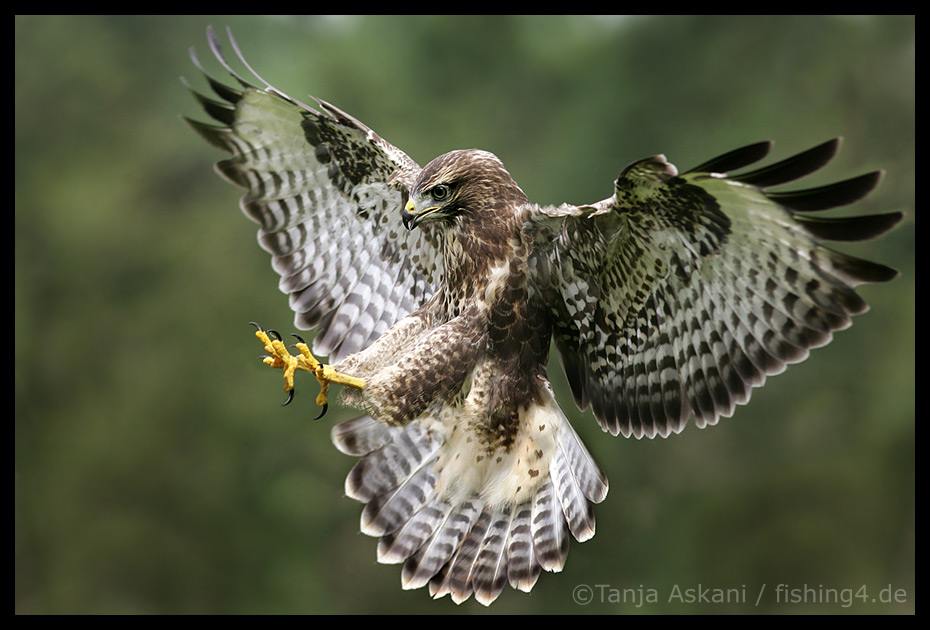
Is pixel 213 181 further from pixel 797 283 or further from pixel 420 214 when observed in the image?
pixel 797 283

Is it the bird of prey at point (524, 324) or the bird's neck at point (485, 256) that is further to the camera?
the bird's neck at point (485, 256)

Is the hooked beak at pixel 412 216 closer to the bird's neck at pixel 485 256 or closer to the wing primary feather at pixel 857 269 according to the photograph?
the bird's neck at pixel 485 256

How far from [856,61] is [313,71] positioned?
10.1ft

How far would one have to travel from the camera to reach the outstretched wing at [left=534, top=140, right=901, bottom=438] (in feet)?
8.13

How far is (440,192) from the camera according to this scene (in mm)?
2791

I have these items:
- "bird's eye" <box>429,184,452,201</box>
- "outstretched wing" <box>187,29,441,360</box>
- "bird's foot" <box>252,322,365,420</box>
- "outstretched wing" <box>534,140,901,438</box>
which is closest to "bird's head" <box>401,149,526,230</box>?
"bird's eye" <box>429,184,452,201</box>

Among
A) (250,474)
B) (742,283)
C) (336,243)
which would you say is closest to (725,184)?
(742,283)

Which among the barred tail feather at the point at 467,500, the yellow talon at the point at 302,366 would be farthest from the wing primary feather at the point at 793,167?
the yellow talon at the point at 302,366

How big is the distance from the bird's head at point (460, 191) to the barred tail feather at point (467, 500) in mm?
550

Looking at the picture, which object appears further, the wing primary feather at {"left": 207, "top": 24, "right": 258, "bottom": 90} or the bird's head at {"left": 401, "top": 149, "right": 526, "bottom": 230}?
the wing primary feather at {"left": 207, "top": 24, "right": 258, "bottom": 90}

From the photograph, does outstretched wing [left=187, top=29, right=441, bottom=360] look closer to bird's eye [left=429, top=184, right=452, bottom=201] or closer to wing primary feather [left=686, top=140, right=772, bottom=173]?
bird's eye [left=429, top=184, right=452, bottom=201]

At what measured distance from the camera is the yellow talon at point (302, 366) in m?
2.74

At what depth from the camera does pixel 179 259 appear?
6.59m

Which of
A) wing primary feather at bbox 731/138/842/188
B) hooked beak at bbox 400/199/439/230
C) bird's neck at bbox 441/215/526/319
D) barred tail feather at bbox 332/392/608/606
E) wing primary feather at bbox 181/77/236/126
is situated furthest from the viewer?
wing primary feather at bbox 181/77/236/126
